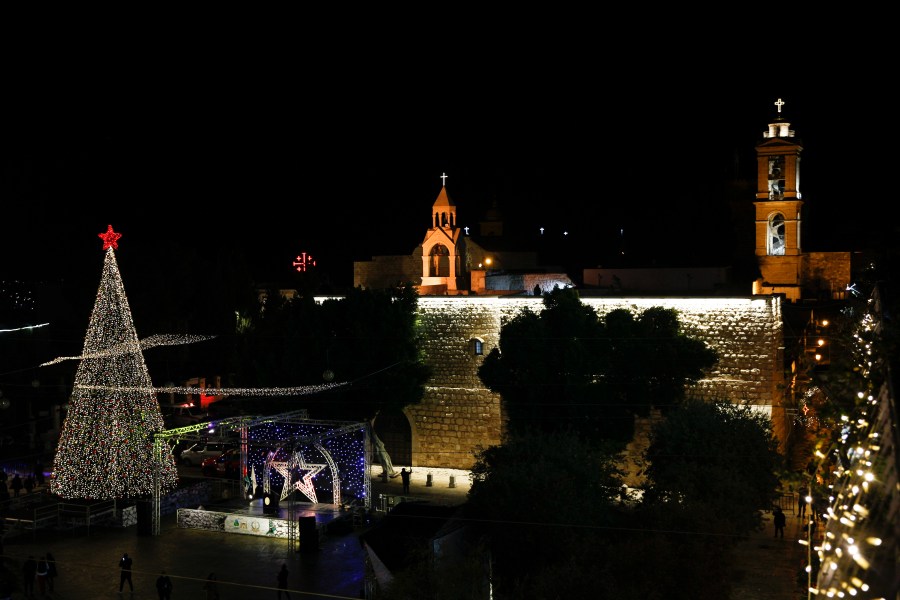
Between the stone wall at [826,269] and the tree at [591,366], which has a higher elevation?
the stone wall at [826,269]

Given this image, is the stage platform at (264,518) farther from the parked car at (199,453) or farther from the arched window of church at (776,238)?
the arched window of church at (776,238)

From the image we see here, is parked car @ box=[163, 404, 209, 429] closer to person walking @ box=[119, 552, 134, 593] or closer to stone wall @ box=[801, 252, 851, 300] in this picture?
person walking @ box=[119, 552, 134, 593]

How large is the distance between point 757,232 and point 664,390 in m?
14.9

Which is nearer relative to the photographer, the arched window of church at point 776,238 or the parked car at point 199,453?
the parked car at point 199,453

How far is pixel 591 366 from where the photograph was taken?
77.9 feet

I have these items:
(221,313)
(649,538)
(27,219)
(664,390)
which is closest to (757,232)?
(664,390)

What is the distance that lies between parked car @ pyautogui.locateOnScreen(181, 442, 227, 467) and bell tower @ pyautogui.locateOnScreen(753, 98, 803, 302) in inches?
770

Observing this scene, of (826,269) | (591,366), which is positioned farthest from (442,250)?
(826,269)

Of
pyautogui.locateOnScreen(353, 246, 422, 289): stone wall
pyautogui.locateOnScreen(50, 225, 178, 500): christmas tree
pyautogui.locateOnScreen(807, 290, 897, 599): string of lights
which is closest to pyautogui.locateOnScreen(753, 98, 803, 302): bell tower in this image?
pyautogui.locateOnScreen(353, 246, 422, 289): stone wall

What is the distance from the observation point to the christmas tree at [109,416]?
69.0 ft

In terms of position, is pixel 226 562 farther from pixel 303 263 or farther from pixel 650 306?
pixel 303 263

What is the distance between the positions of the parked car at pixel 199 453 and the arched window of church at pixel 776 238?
22.3m

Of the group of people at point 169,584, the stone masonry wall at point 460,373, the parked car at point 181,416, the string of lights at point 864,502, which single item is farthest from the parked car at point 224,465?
the string of lights at point 864,502

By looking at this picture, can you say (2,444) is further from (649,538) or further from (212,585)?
(649,538)
